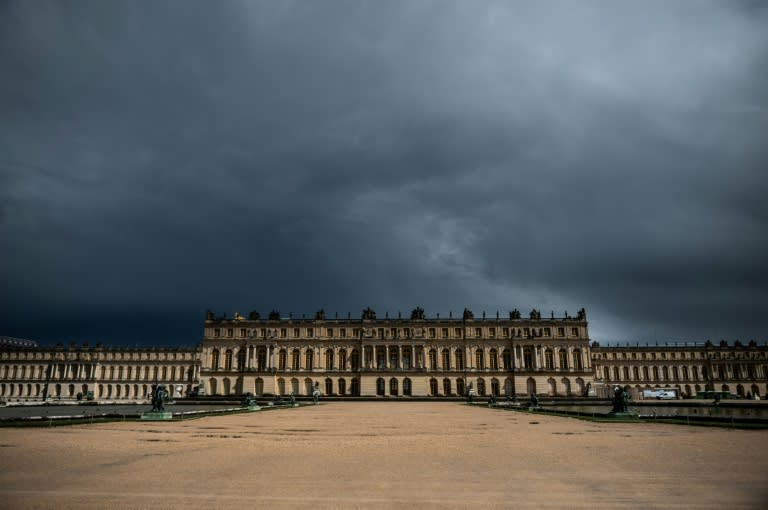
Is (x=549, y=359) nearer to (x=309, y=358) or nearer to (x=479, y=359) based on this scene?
(x=479, y=359)

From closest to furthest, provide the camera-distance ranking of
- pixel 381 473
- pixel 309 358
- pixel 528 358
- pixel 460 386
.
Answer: pixel 381 473, pixel 528 358, pixel 460 386, pixel 309 358

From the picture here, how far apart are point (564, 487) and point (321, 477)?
15.3ft

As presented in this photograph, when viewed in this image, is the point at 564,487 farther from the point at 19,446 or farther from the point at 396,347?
the point at 396,347

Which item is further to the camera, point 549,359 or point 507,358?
point 507,358

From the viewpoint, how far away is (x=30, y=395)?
407 feet

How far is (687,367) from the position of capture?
116m

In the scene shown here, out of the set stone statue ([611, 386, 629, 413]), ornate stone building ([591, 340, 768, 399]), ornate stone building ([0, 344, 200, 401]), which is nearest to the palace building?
ornate stone building ([591, 340, 768, 399])

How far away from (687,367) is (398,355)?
73.1 meters

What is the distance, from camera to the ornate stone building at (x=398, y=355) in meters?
93.2

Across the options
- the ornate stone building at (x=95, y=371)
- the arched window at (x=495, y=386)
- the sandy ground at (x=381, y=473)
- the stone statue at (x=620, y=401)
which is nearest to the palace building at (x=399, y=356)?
the arched window at (x=495, y=386)

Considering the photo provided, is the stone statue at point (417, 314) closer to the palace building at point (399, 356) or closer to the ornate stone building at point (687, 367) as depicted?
the palace building at point (399, 356)

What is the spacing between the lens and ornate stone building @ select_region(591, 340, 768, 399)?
377 ft

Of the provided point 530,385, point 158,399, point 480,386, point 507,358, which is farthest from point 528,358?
point 158,399

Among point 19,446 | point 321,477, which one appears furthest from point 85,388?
point 321,477
